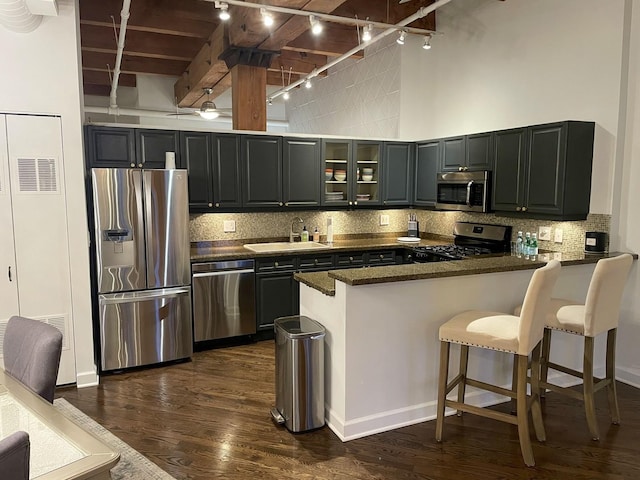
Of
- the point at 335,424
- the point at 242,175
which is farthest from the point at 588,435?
the point at 242,175

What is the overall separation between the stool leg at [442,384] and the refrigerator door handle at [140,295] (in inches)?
94.7

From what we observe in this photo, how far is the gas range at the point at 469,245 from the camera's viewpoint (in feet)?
15.1

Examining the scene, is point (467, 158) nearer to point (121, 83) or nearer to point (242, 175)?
point (242, 175)

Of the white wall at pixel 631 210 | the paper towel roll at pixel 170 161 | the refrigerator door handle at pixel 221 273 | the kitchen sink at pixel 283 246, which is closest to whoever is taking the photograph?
the white wall at pixel 631 210

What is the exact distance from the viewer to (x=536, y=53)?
4.25 meters

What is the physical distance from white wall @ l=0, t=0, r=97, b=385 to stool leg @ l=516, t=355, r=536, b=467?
3188 millimetres

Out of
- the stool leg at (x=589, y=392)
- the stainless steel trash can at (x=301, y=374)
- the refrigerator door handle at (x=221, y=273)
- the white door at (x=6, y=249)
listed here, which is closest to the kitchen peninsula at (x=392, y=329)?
the stainless steel trash can at (x=301, y=374)

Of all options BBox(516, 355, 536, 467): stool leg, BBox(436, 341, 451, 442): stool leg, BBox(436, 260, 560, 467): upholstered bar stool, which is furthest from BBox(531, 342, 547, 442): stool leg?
BBox(436, 341, 451, 442): stool leg

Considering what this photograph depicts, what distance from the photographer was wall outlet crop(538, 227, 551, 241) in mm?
4258

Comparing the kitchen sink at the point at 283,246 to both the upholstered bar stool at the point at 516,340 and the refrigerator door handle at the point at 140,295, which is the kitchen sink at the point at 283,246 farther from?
the upholstered bar stool at the point at 516,340

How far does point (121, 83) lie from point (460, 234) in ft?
21.0

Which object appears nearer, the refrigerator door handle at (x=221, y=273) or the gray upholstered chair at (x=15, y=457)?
the gray upholstered chair at (x=15, y=457)

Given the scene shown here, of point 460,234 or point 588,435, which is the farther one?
point 460,234

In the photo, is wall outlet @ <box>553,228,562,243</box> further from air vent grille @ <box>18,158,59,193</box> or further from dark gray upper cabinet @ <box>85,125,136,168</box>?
air vent grille @ <box>18,158,59,193</box>
